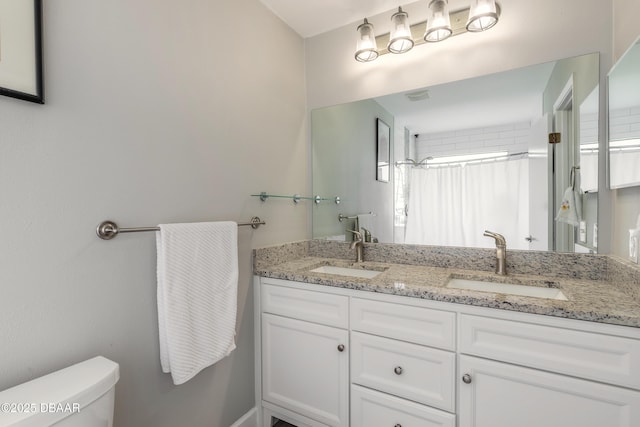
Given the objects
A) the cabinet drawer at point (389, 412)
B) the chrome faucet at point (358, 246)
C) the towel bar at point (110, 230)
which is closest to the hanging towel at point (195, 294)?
the towel bar at point (110, 230)

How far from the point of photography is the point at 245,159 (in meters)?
1.57

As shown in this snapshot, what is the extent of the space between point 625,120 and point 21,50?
1.97 metres

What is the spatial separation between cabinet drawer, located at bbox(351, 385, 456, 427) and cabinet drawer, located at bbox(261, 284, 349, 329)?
302mm

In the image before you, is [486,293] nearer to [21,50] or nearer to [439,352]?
[439,352]

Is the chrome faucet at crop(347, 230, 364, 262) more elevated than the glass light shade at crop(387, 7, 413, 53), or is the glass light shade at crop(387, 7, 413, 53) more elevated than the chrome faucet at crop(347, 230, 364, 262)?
the glass light shade at crop(387, 7, 413, 53)

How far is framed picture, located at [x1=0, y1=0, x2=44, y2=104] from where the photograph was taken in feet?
2.57

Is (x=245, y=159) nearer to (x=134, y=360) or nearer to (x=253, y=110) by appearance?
(x=253, y=110)

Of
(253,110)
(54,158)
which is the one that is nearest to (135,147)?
(54,158)

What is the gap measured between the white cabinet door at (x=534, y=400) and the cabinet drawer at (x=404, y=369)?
2.4 inches

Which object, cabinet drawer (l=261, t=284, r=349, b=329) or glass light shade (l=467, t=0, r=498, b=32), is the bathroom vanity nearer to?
cabinet drawer (l=261, t=284, r=349, b=329)

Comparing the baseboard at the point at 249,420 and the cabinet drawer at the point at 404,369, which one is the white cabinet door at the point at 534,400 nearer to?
the cabinet drawer at the point at 404,369

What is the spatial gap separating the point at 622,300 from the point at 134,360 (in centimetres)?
172

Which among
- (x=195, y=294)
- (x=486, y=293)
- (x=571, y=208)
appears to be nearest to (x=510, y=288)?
(x=486, y=293)

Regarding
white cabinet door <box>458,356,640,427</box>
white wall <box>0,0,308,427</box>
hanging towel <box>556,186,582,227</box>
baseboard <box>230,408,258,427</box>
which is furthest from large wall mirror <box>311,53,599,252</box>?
baseboard <box>230,408,258,427</box>
